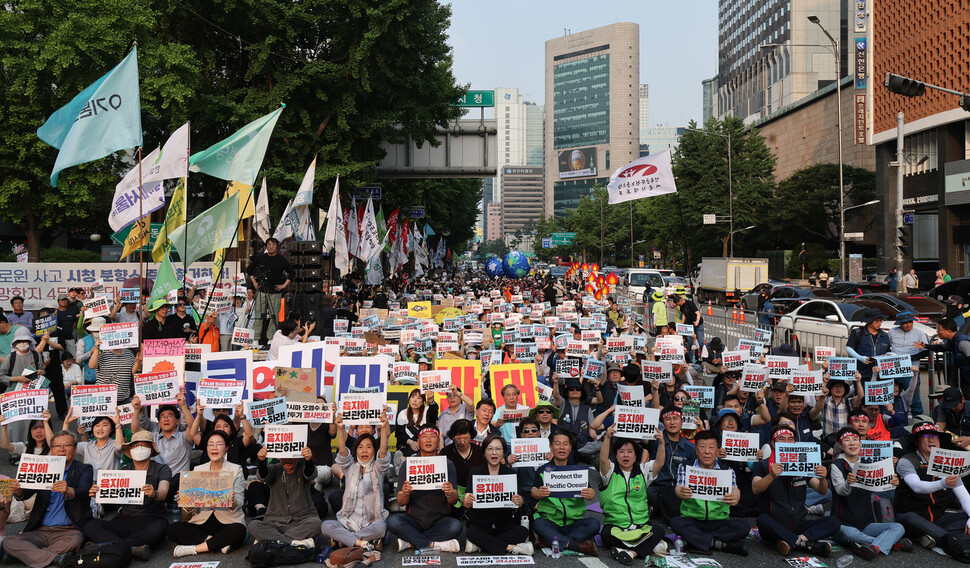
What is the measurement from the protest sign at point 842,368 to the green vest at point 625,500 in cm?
406

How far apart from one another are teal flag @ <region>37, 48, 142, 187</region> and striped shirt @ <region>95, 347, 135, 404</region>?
364 centimetres

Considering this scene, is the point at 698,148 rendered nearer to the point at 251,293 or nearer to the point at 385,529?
the point at 251,293

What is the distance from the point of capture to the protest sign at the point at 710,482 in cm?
806

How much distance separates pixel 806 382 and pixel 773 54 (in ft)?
341

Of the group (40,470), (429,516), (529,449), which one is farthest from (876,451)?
(40,470)

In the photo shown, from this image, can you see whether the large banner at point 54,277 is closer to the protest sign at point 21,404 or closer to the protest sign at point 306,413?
the protest sign at point 21,404

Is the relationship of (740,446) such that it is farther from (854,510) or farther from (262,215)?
(262,215)

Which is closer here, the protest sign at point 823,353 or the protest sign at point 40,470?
the protest sign at point 40,470

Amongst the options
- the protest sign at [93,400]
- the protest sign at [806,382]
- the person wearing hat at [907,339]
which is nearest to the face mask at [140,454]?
the protest sign at [93,400]

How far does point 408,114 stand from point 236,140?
15022mm

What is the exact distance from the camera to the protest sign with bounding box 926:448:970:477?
26.6ft

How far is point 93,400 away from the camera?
29.4ft

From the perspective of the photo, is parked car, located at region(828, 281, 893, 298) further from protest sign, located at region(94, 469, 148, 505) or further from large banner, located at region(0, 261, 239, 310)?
protest sign, located at region(94, 469, 148, 505)

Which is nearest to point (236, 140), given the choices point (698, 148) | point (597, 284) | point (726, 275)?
point (597, 284)
